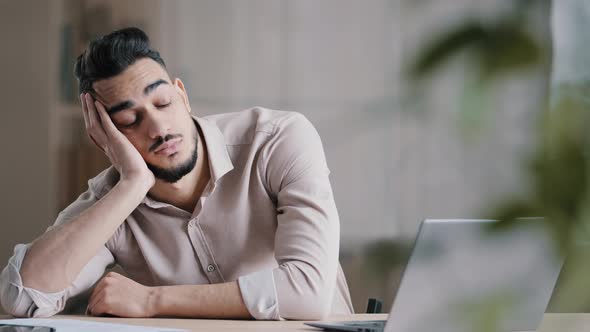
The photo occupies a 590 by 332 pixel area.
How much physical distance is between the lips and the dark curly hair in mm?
193

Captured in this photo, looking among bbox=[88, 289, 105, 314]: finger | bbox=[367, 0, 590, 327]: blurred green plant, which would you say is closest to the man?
bbox=[88, 289, 105, 314]: finger

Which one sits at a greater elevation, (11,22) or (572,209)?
(572,209)

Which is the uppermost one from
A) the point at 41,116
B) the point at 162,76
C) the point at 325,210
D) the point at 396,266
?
the point at 396,266

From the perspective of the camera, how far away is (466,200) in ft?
0.49

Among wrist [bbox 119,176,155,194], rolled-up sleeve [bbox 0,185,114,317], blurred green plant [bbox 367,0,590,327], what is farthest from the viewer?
wrist [bbox 119,176,155,194]

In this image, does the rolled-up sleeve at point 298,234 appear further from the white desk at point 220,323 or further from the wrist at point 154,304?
the wrist at point 154,304

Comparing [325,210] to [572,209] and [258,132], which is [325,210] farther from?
[572,209]

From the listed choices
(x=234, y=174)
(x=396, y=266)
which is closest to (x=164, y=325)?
(x=234, y=174)

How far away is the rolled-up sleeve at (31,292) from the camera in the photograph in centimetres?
155

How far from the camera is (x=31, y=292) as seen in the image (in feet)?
5.08

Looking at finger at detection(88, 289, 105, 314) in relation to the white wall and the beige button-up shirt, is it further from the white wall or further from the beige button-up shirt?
the white wall

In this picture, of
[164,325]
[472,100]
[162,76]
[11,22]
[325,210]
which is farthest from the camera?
[11,22]

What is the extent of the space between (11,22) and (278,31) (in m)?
1.12

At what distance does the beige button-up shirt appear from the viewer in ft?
5.29
